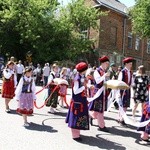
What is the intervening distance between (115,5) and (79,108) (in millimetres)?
31187

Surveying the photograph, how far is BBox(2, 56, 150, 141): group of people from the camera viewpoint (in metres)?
8.32

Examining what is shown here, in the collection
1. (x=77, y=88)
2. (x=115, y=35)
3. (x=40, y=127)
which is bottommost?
(x=40, y=127)

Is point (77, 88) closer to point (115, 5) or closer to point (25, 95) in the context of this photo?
point (25, 95)

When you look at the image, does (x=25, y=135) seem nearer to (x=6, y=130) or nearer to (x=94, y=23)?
(x=6, y=130)

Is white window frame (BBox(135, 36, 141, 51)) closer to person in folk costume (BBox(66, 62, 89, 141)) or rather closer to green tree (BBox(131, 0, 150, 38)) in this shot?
green tree (BBox(131, 0, 150, 38))

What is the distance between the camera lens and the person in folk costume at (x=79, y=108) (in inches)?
324

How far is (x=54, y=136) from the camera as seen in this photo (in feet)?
28.0

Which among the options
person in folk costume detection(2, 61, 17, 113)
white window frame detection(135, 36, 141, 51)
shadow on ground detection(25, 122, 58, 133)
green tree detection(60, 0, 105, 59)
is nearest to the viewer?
shadow on ground detection(25, 122, 58, 133)

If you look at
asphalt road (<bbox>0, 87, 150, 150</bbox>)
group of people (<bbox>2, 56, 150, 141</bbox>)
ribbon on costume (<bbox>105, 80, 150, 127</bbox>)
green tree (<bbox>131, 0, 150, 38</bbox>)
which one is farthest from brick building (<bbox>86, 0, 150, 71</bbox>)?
asphalt road (<bbox>0, 87, 150, 150</bbox>)

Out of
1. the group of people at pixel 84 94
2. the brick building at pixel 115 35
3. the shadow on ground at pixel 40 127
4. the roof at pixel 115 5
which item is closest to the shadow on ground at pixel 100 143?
the group of people at pixel 84 94

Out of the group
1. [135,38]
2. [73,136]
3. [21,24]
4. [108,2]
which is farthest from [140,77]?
[135,38]

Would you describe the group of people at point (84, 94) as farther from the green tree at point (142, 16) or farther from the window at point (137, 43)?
the window at point (137, 43)

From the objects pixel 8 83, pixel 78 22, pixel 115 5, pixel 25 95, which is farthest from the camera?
pixel 115 5

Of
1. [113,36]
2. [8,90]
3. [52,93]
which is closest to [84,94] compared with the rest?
[52,93]
